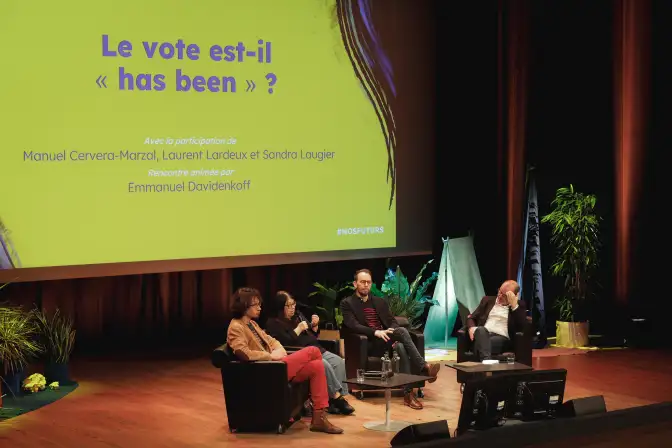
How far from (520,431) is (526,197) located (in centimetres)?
663

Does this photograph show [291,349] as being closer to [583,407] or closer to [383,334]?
[383,334]

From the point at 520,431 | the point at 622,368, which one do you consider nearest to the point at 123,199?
the point at 622,368

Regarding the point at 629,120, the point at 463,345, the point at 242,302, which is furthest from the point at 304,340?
the point at 629,120

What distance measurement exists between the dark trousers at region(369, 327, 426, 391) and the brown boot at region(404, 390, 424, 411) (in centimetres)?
20

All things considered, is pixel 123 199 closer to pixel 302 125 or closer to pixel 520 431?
pixel 302 125

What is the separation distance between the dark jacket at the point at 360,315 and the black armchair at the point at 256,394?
3.93 ft

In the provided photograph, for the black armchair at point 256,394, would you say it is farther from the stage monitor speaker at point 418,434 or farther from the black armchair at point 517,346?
the stage monitor speaker at point 418,434

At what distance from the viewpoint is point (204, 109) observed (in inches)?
344

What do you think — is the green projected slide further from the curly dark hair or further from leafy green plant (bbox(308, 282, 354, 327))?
the curly dark hair

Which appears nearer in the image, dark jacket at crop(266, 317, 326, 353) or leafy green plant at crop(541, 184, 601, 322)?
dark jacket at crop(266, 317, 326, 353)

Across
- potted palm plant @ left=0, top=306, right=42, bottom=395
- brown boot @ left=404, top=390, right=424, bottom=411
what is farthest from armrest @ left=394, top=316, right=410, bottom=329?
potted palm plant @ left=0, top=306, right=42, bottom=395

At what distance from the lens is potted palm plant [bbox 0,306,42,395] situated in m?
7.34

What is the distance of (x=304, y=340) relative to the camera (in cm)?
749

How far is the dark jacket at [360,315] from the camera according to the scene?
7914mm
